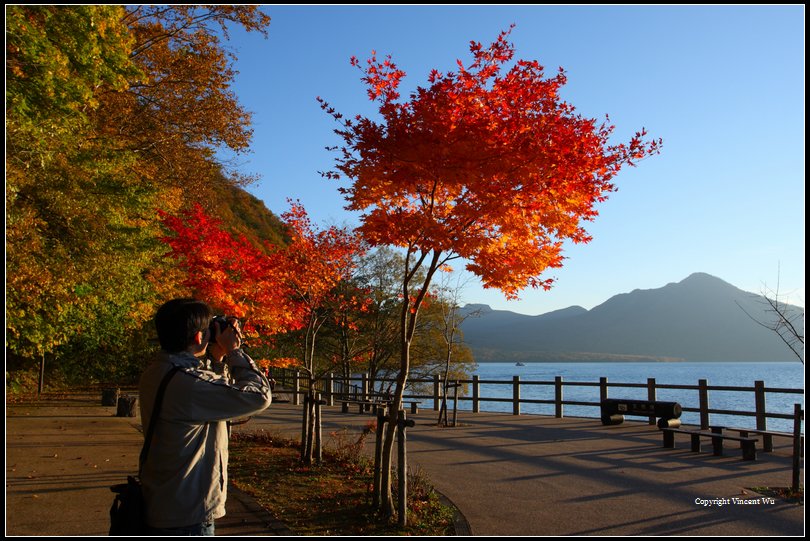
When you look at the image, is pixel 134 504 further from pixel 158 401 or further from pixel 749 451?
pixel 749 451

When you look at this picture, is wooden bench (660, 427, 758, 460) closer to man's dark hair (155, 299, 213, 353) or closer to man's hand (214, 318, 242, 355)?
man's hand (214, 318, 242, 355)

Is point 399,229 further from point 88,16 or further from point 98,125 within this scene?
point 98,125

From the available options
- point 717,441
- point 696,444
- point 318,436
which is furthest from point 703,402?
point 318,436

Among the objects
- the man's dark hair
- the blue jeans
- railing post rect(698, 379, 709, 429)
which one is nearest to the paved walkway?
railing post rect(698, 379, 709, 429)

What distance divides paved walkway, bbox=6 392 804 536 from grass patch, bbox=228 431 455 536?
30 cm

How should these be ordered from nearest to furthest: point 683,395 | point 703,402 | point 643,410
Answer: point 643,410, point 703,402, point 683,395

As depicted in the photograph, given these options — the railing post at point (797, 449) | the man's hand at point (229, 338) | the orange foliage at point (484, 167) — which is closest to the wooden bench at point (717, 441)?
the railing post at point (797, 449)

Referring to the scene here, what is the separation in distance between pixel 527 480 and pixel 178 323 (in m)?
6.37

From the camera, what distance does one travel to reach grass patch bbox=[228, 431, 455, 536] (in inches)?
214

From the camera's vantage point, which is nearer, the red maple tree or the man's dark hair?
the man's dark hair

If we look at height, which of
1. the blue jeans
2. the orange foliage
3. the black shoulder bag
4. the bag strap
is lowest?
the blue jeans

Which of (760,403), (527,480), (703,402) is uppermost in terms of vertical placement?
(760,403)

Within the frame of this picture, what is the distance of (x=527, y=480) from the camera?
7.85 meters

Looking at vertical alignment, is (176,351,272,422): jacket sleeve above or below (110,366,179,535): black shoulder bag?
above
